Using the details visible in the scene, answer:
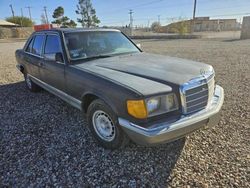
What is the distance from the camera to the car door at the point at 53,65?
11.8 feet

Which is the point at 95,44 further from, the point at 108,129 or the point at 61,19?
the point at 61,19

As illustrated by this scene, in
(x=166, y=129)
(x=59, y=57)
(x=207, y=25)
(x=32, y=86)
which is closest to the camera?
(x=166, y=129)

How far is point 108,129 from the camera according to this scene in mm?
2922

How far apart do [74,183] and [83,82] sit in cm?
137

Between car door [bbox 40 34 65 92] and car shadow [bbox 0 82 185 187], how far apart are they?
2.39 feet

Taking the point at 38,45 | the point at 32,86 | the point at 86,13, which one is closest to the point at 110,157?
the point at 38,45

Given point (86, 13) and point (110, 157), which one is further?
point (86, 13)

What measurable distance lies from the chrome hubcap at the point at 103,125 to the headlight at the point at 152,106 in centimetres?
60

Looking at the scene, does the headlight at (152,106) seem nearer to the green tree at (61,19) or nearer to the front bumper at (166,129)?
the front bumper at (166,129)

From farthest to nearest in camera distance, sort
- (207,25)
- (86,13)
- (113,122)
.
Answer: (207,25), (86,13), (113,122)

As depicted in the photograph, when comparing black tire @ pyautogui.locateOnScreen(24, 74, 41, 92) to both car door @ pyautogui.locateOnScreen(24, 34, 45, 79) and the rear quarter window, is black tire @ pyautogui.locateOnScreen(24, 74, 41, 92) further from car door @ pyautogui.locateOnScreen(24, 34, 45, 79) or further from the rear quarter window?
the rear quarter window

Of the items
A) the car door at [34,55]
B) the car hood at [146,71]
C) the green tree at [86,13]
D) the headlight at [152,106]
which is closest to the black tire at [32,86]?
the car door at [34,55]

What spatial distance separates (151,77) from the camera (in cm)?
266

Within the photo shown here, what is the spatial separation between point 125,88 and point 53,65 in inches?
79.2
